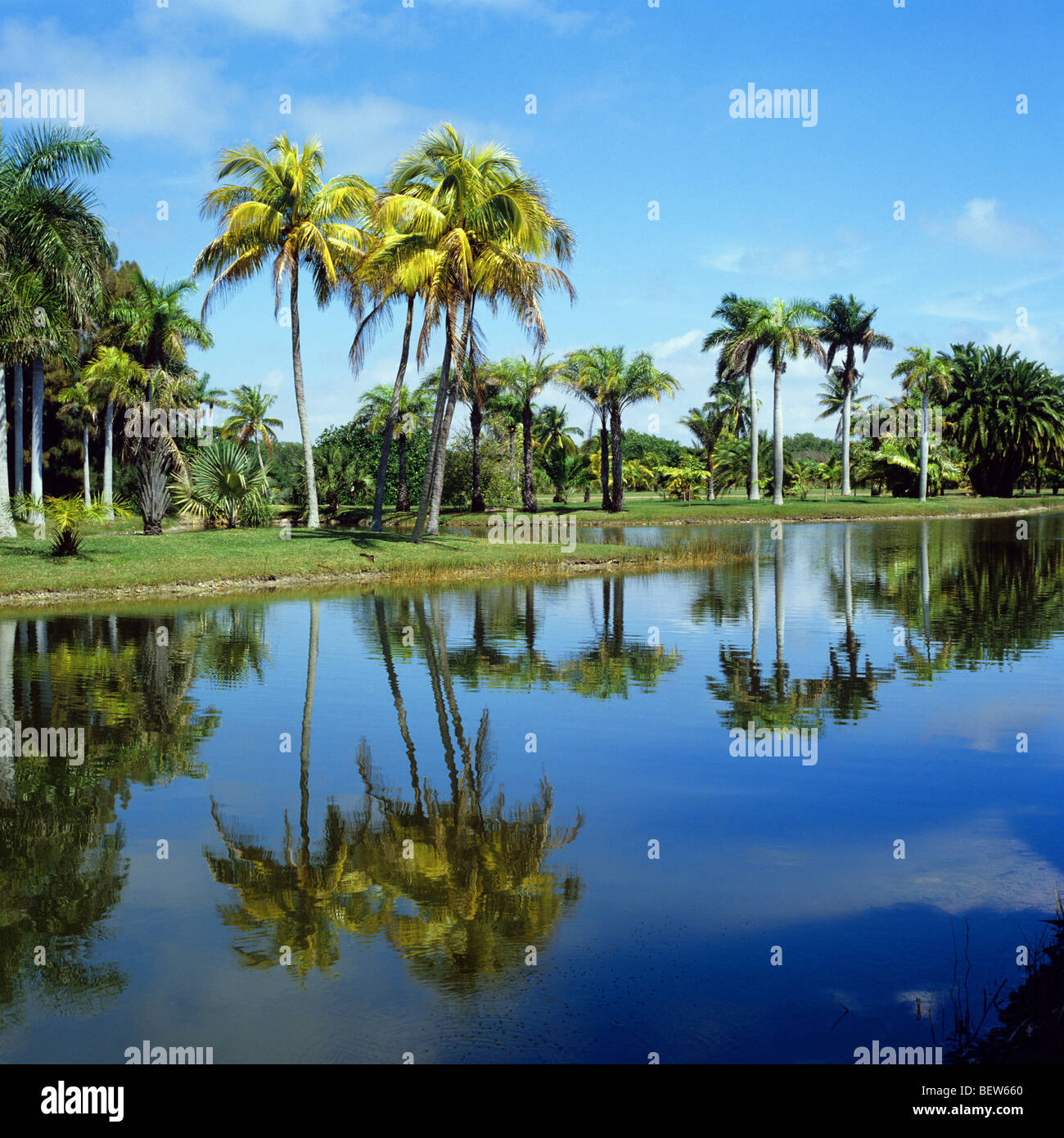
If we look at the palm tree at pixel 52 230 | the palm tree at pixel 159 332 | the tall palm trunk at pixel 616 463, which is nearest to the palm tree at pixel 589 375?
the tall palm trunk at pixel 616 463

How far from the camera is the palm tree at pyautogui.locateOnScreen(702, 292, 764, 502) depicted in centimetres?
7350

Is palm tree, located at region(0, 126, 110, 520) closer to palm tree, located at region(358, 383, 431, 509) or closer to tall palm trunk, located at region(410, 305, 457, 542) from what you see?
tall palm trunk, located at region(410, 305, 457, 542)

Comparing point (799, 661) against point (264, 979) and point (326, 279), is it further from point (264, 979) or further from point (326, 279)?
point (326, 279)

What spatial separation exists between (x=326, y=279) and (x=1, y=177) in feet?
39.0

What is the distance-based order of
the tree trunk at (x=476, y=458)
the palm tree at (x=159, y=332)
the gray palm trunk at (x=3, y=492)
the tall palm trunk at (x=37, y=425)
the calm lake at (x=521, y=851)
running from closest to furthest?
the calm lake at (x=521, y=851) → the gray palm trunk at (x=3, y=492) → the tall palm trunk at (x=37, y=425) → the palm tree at (x=159, y=332) → the tree trunk at (x=476, y=458)

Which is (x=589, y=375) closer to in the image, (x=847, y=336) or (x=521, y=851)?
(x=847, y=336)

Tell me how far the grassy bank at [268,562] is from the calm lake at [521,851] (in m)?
10.4

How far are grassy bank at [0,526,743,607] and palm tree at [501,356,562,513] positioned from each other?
3013 centimetres

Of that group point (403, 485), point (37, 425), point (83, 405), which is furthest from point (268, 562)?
point (403, 485)

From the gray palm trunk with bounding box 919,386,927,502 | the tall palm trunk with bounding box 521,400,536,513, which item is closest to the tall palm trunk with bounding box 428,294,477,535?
the tall palm trunk with bounding box 521,400,536,513

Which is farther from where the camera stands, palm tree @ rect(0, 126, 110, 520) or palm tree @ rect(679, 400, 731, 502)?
palm tree @ rect(679, 400, 731, 502)

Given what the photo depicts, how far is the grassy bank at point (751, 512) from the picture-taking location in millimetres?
62594

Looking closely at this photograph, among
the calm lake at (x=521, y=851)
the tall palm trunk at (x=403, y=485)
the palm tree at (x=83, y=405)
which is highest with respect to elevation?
the palm tree at (x=83, y=405)

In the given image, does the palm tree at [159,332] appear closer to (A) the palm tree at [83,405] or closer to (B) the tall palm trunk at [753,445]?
(A) the palm tree at [83,405]
